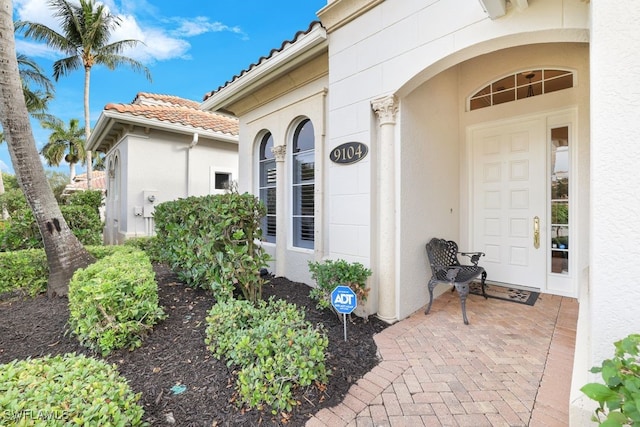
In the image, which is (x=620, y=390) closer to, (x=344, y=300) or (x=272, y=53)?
(x=344, y=300)

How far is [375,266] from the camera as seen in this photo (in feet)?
12.1

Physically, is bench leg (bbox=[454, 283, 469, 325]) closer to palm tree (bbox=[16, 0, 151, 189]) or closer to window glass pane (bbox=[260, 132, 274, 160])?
window glass pane (bbox=[260, 132, 274, 160])

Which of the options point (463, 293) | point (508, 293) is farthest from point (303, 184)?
point (508, 293)

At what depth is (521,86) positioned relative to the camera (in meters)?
4.52

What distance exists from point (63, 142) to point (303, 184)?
2500 centimetres

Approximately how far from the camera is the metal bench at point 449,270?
3.49m

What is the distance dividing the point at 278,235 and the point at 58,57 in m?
16.1

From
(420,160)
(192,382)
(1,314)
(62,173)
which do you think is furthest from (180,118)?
(62,173)

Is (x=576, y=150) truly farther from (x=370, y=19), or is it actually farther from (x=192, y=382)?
(x=192, y=382)

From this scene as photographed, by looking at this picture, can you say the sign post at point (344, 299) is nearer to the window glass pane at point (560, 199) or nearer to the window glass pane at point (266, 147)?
the window glass pane at point (560, 199)

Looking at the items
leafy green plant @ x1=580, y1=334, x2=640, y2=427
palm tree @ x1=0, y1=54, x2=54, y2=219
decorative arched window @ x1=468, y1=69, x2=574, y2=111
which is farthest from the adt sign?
palm tree @ x1=0, y1=54, x2=54, y2=219

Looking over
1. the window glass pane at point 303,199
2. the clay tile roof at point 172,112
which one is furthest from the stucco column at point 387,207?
the clay tile roof at point 172,112

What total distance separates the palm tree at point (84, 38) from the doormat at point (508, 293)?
51.4ft

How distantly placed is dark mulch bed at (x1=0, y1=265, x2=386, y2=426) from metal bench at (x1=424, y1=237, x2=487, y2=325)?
104cm
